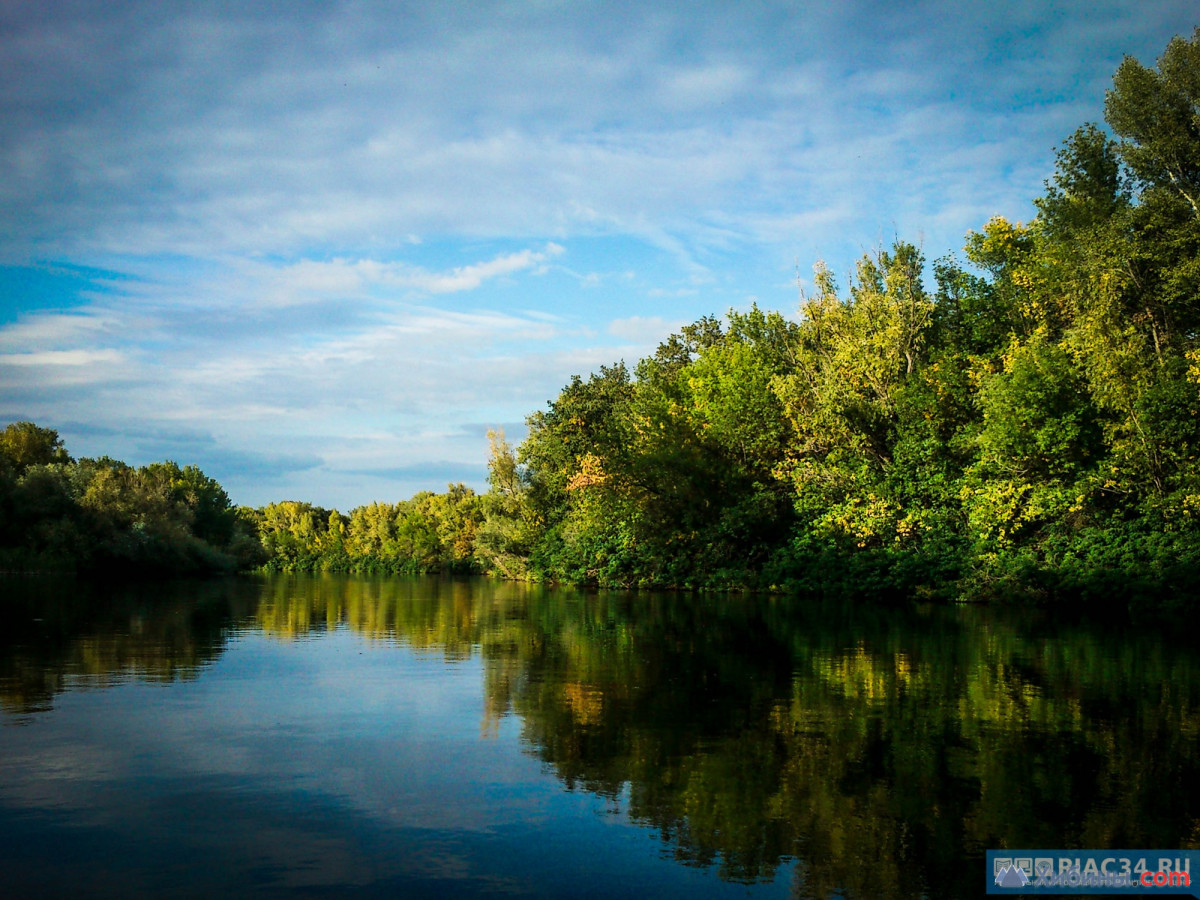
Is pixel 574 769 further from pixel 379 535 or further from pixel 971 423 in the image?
pixel 379 535

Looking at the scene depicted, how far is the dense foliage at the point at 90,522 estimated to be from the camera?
53938 millimetres

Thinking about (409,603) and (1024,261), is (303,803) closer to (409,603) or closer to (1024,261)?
(409,603)

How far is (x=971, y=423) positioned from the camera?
35.5 m

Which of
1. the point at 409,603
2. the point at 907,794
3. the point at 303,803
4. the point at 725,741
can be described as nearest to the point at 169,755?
the point at 303,803

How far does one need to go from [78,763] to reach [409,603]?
2854 cm

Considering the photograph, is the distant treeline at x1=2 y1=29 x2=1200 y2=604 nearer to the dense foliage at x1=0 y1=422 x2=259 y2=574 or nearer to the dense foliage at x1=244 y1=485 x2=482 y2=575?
the dense foliage at x1=0 y1=422 x2=259 y2=574

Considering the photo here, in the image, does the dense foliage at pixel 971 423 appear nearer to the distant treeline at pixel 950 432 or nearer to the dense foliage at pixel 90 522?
the distant treeline at pixel 950 432

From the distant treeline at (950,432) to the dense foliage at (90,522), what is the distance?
20cm

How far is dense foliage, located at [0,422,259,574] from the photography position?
53938 mm

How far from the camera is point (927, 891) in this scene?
16.0 feet

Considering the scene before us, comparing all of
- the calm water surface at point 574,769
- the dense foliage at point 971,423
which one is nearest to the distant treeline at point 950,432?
the dense foliage at point 971,423

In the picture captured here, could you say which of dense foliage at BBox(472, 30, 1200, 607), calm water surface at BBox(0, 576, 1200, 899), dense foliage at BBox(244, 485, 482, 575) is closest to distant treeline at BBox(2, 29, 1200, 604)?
dense foliage at BBox(472, 30, 1200, 607)

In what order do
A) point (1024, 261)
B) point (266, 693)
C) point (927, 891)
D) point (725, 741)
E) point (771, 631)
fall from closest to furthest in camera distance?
point (927, 891) → point (725, 741) → point (266, 693) → point (771, 631) → point (1024, 261)

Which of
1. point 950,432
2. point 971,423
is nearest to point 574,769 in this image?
point 971,423
